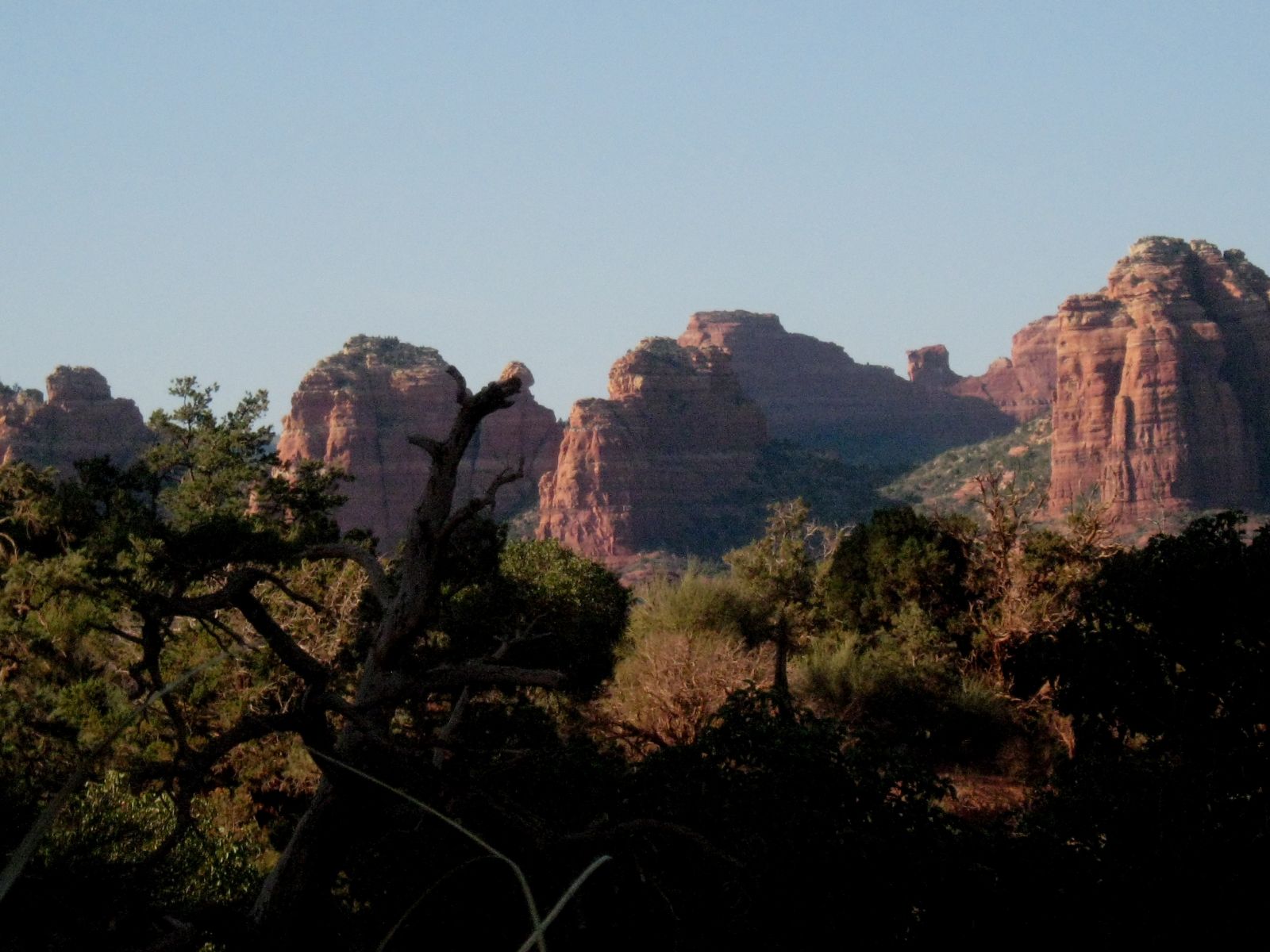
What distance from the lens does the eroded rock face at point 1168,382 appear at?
419ft

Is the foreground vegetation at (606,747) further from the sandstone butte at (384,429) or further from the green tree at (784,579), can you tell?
the sandstone butte at (384,429)

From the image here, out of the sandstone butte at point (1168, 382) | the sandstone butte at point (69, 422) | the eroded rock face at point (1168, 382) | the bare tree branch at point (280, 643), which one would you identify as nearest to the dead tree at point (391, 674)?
the bare tree branch at point (280, 643)

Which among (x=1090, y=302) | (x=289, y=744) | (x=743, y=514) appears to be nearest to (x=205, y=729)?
(x=289, y=744)

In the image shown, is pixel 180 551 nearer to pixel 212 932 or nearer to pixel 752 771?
pixel 752 771

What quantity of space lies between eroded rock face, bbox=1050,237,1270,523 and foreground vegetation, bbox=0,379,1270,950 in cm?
10070

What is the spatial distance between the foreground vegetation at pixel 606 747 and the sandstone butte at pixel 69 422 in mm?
94623

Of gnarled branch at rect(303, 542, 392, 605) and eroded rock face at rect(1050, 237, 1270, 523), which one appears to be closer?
gnarled branch at rect(303, 542, 392, 605)

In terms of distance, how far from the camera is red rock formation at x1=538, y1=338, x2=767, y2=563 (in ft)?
421

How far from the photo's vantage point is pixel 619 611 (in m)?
37.1

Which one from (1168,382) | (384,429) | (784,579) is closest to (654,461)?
(384,429)

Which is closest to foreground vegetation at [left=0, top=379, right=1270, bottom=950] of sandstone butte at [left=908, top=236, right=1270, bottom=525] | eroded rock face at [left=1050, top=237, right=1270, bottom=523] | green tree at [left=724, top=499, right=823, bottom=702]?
green tree at [left=724, top=499, right=823, bottom=702]

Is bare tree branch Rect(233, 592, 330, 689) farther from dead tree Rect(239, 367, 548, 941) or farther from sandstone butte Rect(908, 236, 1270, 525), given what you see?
sandstone butte Rect(908, 236, 1270, 525)

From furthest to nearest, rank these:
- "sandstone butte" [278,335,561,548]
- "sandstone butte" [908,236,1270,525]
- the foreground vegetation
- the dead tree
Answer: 1. "sandstone butte" [278,335,561,548]
2. "sandstone butte" [908,236,1270,525]
3. the foreground vegetation
4. the dead tree

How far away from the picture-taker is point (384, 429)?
13262cm
